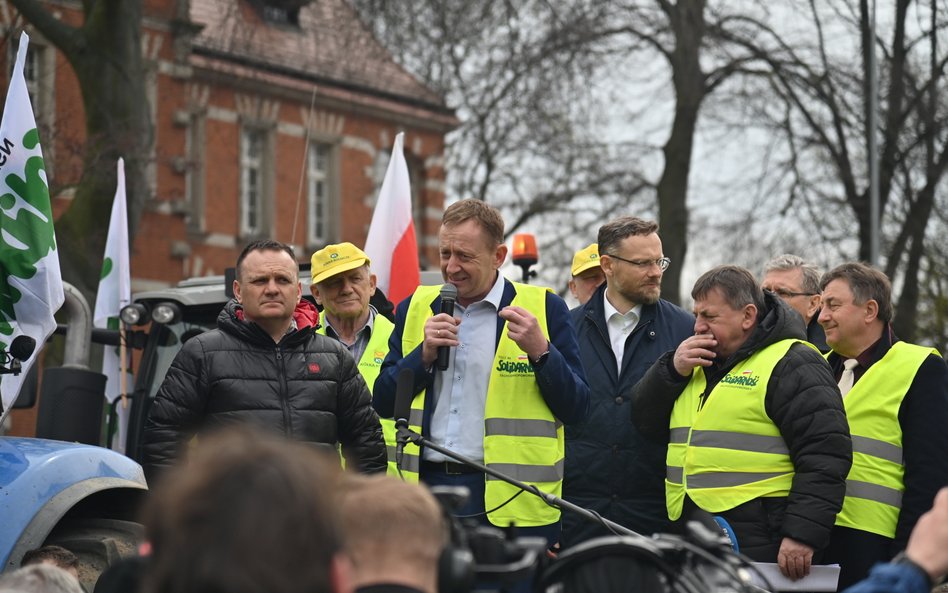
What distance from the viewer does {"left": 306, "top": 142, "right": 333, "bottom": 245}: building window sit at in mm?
36094

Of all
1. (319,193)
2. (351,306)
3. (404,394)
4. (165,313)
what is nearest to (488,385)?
(404,394)

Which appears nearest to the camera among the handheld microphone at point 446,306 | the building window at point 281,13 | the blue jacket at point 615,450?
the handheld microphone at point 446,306

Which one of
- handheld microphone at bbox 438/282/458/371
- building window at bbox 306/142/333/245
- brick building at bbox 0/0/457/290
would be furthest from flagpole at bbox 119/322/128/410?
building window at bbox 306/142/333/245

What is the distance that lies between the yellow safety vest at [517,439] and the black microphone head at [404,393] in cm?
59

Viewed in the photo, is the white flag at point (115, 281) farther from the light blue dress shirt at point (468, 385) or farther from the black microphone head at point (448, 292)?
the black microphone head at point (448, 292)

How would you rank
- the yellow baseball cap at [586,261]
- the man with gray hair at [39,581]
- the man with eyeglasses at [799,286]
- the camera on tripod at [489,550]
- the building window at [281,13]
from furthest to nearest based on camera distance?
the building window at [281,13] < the yellow baseball cap at [586,261] < the man with eyeglasses at [799,286] < the man with gray hair at [39,581] < the camera on tripod at [489,550]

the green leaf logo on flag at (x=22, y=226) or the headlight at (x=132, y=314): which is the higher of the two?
the green leaf logo on flag at (x=22, y=226)

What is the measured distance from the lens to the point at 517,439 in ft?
20.8

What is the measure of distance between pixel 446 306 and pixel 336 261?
1.62 metres

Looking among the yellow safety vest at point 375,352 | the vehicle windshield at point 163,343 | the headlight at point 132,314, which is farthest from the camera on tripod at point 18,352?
the vehicle windshield at point 163,343

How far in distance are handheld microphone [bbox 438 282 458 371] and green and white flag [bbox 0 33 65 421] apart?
2142 millimetres

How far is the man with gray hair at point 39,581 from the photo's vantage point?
3789 mm

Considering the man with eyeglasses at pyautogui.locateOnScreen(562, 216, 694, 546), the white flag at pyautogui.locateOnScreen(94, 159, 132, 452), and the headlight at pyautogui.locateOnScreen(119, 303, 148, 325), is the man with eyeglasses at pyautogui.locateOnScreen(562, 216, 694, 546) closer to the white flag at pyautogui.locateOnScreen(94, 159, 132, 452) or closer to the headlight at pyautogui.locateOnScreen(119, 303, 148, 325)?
the headlight at pyautogui.locateOnScreen(119, 303, 148, 325)

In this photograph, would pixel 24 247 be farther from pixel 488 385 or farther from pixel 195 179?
pixel 195 179
